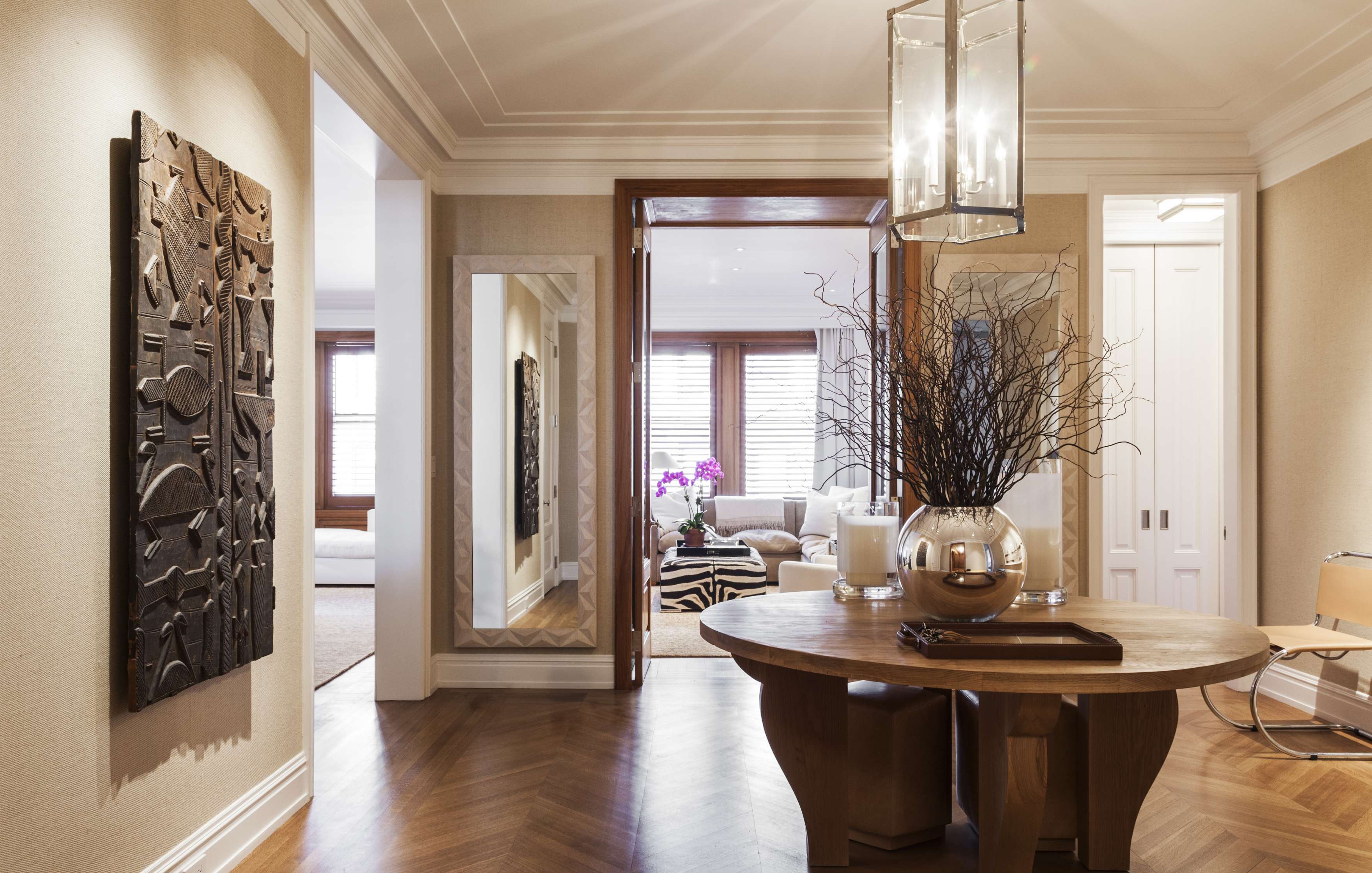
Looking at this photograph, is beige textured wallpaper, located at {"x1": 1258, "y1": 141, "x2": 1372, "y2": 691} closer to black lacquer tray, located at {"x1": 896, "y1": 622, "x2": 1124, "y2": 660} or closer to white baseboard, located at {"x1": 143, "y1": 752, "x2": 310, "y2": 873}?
black lacquer tray, located at {"x1": 896, "y1": 622, "x2": 1124, "y2": 660}

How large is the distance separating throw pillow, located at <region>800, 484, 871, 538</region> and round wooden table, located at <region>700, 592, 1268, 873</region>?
216 inches

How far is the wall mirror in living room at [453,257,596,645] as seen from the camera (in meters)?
4.13

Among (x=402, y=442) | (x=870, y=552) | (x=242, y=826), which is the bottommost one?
(x=242, y=826)

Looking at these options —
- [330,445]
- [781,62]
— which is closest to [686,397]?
[330,445]

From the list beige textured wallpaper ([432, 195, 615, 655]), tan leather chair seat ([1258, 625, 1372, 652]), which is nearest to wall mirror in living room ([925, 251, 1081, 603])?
tan leather chair seat ([1258, 625, 1372, 652])

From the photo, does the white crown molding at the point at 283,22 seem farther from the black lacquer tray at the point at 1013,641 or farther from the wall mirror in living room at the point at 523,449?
the black lacquer tray at the point at 1013,641

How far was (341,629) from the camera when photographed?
18.4 feet

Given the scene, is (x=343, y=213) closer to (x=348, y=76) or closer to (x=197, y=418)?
(x=348, y=76)

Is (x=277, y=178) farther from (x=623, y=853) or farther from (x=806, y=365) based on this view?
(x=806, y=365)

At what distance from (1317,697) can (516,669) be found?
3605 millimetres

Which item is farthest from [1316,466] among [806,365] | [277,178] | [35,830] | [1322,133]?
[806,365]

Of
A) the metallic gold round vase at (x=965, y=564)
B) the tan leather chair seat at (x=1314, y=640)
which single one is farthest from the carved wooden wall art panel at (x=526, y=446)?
the tan leather chair seat at (x=1314, y=640)

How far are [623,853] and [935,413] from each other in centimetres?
151

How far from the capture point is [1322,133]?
359 centimetres
